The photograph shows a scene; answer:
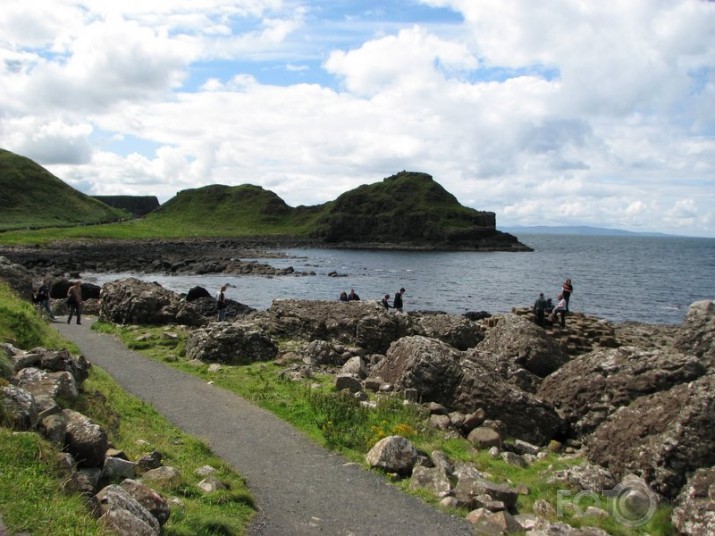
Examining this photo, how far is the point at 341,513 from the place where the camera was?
42.1 feet

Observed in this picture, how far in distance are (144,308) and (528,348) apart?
21.7 meters

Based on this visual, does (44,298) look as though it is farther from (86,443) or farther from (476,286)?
(476,286)

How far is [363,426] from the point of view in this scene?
694 inches

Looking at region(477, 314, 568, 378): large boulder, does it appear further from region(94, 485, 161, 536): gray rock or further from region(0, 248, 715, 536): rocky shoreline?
region(94, 485, 161, 536): gray rock

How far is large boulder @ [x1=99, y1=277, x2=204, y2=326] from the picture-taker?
34750 mm

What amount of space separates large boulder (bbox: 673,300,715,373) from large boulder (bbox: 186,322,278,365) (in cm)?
1798

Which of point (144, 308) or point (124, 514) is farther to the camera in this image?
point (144, 308)

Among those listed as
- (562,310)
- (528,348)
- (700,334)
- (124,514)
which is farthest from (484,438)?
(562,310)

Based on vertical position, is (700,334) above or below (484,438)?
above

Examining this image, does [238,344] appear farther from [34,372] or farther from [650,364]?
[650,364]

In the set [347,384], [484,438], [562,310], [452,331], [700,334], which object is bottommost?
[484,438]

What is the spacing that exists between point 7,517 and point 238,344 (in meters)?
18.7

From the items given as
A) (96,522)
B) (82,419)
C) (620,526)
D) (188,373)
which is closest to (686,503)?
(620,526)

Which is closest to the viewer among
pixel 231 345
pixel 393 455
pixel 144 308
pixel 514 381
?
pixel 393 455
